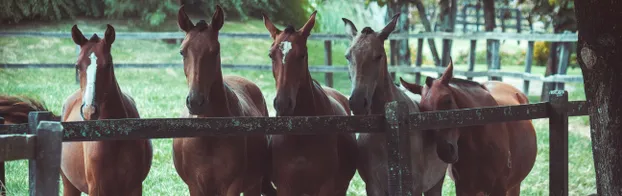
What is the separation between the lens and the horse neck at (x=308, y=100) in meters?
5.08

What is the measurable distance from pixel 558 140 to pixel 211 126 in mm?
2528

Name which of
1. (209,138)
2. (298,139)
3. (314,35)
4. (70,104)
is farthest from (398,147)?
(314,35)

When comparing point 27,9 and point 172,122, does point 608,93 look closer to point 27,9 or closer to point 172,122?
point 172,122

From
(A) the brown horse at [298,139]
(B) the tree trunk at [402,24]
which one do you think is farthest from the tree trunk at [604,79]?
(B) the tree trunk at [402,24]

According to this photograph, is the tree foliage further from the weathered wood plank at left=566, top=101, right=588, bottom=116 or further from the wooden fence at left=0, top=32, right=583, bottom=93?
the weathered wood plank at left=566, top=101, right=588, bottom=116

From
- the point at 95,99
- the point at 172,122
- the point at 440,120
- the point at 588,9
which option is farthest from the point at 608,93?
the point at 95,99

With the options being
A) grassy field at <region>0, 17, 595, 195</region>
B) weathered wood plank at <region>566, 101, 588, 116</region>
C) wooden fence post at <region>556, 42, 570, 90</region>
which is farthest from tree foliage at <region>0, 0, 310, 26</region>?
weathered wood plank at <region>566, 101, 588, 116</region>

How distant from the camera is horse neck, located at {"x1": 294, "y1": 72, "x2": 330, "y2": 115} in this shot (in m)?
5.08

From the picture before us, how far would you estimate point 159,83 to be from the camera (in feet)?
49.5

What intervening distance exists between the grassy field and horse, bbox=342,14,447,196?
2.67 metres

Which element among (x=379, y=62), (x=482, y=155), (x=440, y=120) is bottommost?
(x=482, y=155)

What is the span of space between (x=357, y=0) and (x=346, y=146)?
543 inches

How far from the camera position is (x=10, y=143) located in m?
3.11

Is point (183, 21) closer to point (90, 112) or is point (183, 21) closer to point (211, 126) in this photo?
point (90, 112)
